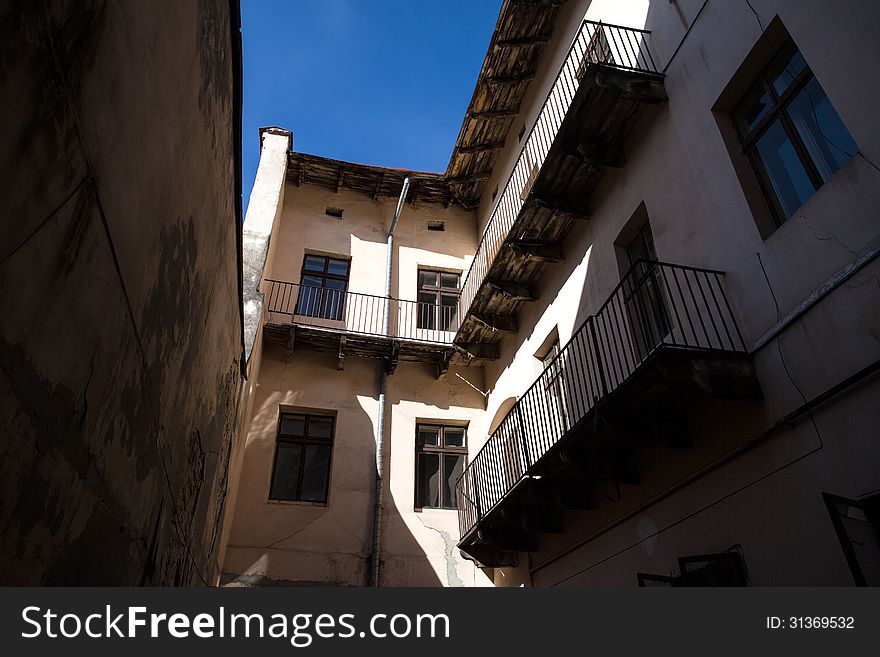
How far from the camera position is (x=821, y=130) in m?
5.81

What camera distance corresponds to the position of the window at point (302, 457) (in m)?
12.6

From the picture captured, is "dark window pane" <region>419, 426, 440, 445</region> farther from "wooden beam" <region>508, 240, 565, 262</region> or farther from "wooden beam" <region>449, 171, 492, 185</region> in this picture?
"wooden beam" <region>449, 171, 492, 185</region>

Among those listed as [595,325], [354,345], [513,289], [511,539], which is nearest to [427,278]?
[354,345]

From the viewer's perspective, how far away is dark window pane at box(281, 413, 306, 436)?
43.9ft

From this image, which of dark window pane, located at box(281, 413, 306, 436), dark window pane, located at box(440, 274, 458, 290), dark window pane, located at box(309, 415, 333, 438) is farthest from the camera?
dark window pane, located at box(440, 274, 458, 290)

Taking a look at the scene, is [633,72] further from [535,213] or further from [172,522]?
[172,522]

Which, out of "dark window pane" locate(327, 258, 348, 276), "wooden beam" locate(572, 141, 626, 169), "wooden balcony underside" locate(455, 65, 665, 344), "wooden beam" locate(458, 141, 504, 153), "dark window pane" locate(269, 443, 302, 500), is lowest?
"dark window pane" locate(269, 443, 302, 500)

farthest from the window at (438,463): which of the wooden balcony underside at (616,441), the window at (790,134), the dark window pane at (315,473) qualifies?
the window at (790,134)

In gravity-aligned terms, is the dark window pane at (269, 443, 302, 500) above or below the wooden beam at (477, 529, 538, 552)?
above

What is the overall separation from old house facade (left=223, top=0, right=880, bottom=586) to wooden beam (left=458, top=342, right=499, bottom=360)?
5 centimetres

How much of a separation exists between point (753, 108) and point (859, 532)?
4.68 metres

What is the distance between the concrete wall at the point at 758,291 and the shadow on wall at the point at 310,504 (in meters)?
4.55

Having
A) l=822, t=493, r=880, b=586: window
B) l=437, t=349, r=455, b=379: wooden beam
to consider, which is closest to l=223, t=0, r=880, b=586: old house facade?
l=822, t=493, r=880, b=586: window

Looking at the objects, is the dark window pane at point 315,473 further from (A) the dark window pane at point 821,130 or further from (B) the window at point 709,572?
(A) the dark window pane at point 821,130
